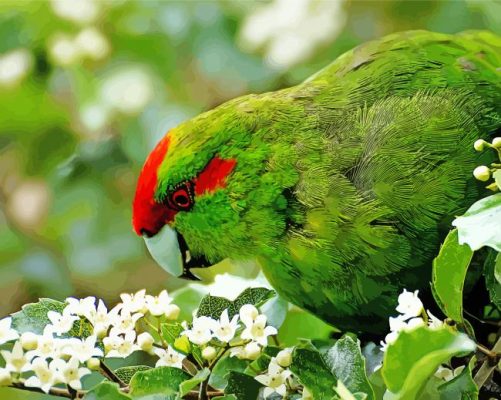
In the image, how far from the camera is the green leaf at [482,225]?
472mm

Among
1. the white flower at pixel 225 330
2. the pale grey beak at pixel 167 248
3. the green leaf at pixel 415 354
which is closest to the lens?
the green leaf at pixel 415 354

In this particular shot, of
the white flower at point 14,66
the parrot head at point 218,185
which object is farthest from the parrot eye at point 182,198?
the white flower at point 14,66

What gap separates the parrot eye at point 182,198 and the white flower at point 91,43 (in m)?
0.71

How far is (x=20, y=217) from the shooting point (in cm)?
171

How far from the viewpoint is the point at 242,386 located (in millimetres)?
557

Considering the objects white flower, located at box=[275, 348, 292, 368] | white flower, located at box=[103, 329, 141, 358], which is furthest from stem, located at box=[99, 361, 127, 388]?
white flower, located at box=[275, 348, 292, 368]

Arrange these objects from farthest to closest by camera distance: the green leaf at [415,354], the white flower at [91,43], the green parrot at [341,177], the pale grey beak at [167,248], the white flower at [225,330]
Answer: the white flower at [91,43]
the pale grey beak at [167,248]
the green parrot at [341,177]
the white flower at [225,330]
the green leaf at [415,354]

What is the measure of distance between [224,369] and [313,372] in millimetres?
93

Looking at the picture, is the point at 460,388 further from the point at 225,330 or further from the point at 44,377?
the point at 44,377

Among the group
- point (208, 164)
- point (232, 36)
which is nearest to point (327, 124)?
point (208, 164)

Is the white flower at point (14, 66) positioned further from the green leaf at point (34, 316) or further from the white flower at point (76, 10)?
the green leaf at point (34, 316)

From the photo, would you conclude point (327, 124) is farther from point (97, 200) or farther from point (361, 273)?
point (97, 200)

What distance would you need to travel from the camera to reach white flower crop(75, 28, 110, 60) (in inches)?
56.4

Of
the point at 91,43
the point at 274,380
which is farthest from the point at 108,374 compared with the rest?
the point at 91,43
